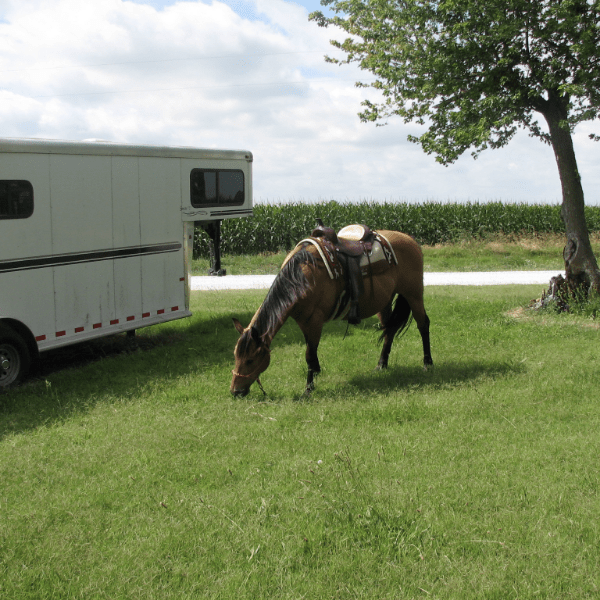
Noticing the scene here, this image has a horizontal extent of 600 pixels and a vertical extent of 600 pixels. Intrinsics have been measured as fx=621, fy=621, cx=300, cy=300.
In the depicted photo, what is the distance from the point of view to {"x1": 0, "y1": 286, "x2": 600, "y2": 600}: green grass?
A: 3883 mm

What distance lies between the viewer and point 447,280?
62.1ft

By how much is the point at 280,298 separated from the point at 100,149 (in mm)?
4012

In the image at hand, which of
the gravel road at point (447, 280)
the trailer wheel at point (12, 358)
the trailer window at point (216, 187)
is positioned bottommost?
the trailer wheel at point (12, 358)

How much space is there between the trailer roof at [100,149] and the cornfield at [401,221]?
16.1 m

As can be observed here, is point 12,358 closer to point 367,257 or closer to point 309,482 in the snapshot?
point 367,257

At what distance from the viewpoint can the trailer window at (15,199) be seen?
26.3 ft

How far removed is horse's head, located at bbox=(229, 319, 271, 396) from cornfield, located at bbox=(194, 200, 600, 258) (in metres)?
20.8

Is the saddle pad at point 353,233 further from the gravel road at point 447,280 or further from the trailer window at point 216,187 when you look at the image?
the gravel road at point 447,280

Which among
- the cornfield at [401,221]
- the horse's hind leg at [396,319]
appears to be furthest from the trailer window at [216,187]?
the cornfield at [401,221]

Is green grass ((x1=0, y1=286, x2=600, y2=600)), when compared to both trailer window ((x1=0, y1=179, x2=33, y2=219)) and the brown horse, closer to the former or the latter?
the brown horse

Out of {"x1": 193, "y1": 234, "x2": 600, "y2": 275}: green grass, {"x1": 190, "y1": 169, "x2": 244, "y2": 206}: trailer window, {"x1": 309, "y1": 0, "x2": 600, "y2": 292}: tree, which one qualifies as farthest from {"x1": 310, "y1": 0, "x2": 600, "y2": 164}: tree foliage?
{"x1": 193, "y1": 234, "x2": 600, "y2": 275}: green grass

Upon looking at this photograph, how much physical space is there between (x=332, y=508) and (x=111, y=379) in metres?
5.23

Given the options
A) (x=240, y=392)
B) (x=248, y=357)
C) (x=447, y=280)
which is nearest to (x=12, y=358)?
(x=240, y=392)

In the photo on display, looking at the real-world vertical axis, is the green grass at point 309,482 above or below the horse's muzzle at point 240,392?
below
